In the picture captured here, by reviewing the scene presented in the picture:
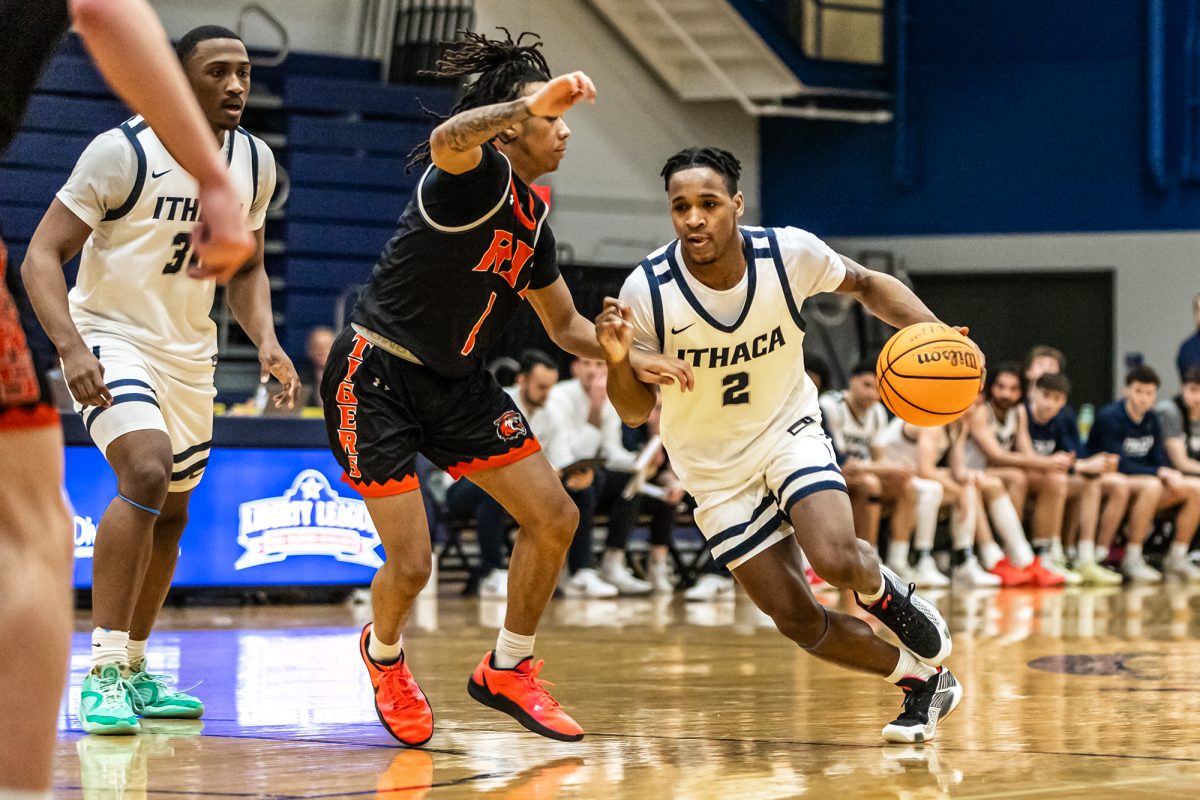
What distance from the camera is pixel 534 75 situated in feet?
15.7

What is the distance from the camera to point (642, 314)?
5.00 meters

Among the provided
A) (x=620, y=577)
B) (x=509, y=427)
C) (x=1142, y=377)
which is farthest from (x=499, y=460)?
(x=1142, y=377)

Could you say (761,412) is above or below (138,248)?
below

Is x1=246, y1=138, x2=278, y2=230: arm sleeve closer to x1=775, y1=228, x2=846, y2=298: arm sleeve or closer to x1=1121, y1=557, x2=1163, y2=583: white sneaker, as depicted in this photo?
x1=775, y1=228, x2=846, y2=298: arm sleeve

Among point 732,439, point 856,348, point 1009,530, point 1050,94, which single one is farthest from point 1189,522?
point 732,439

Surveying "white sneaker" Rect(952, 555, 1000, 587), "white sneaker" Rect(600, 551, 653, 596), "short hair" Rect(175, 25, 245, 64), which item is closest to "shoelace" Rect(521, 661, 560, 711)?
"short hair" Rect(175, 25, 245, 64)

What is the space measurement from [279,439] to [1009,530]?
5633 millimetres

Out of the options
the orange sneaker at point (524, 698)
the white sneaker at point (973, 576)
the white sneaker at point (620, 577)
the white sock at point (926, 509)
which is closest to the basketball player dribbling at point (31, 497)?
the orange sneaker at point (524, 698)

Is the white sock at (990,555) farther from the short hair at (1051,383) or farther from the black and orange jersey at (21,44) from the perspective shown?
the black and orange jersey at (21,44)

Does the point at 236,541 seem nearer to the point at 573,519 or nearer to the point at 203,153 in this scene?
the point at 573,519

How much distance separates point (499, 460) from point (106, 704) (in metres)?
1.37

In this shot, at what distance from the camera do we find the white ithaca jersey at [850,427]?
38.0 ft

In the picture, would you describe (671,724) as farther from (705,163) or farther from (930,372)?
(705,163)

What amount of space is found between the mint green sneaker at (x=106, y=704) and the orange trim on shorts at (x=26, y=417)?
8.28 ft
